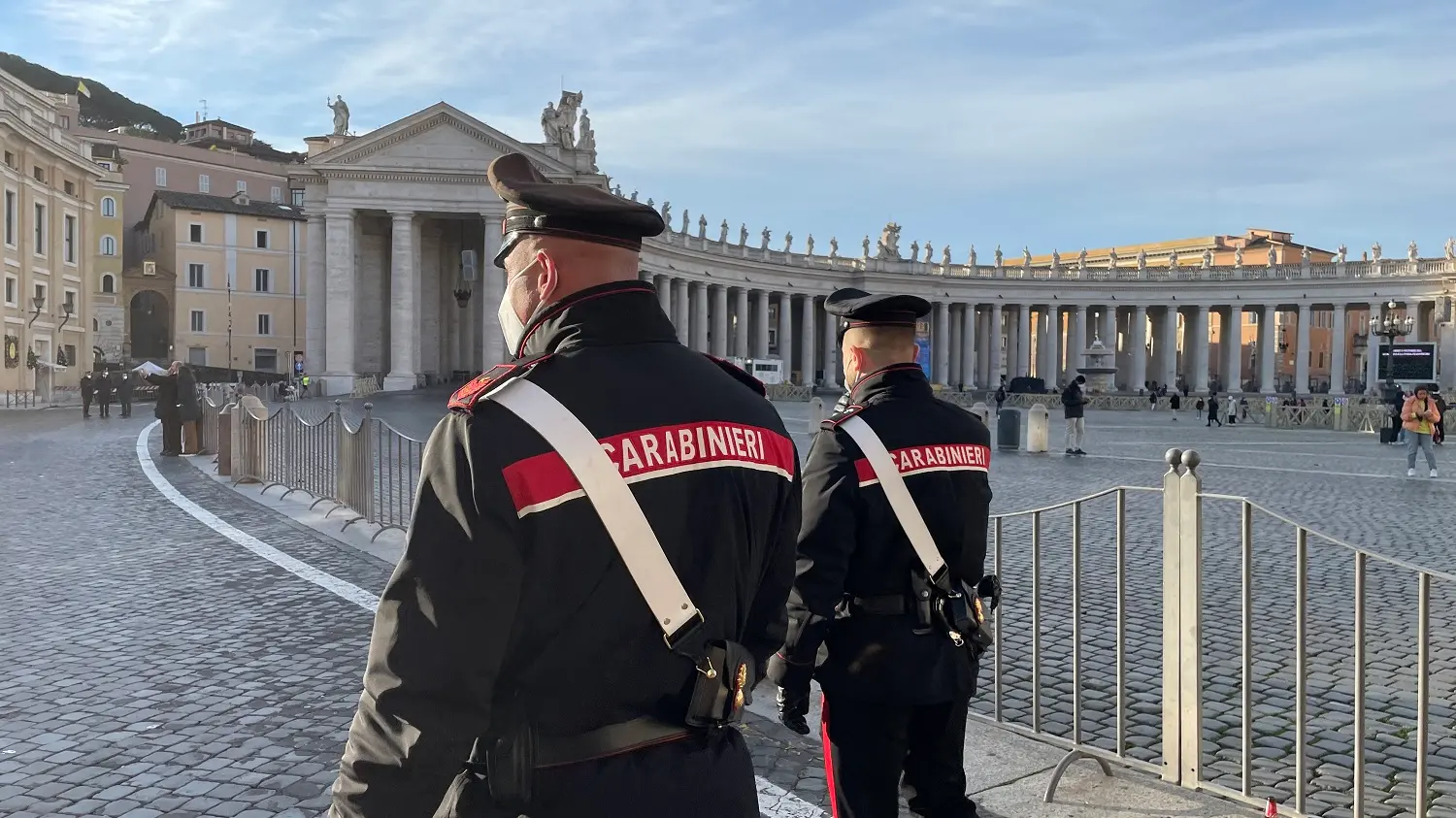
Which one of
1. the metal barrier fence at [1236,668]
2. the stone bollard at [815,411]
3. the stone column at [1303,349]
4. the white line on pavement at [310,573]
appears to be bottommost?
the white line on pavement at [310,573]

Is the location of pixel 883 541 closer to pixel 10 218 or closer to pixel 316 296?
pixel 10 218

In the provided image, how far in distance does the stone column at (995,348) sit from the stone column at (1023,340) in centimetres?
219

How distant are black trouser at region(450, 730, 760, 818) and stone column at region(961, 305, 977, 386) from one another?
79050 mm

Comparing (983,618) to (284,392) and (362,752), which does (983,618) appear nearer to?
(362,752)

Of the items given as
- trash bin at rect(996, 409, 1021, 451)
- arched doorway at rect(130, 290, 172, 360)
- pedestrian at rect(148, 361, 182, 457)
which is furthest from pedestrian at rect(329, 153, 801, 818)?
arched doorway at rect(130, 290, 172, 360)

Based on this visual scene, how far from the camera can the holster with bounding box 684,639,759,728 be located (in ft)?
6.95

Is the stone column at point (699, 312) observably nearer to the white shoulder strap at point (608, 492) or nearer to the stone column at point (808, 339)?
the stone column at point (808, 339)

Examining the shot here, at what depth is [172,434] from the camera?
19.5 m

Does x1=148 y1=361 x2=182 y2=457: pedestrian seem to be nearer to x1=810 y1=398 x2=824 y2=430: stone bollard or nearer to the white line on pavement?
the white line on pavement

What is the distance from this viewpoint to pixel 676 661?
213cm

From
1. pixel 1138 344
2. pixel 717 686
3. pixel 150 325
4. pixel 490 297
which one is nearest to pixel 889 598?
pixel 717 686

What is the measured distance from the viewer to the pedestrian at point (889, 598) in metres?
3.22

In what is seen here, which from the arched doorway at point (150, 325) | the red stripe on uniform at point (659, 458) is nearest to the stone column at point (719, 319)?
the arched doorway at point (150, 325)

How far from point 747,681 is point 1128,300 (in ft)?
263
